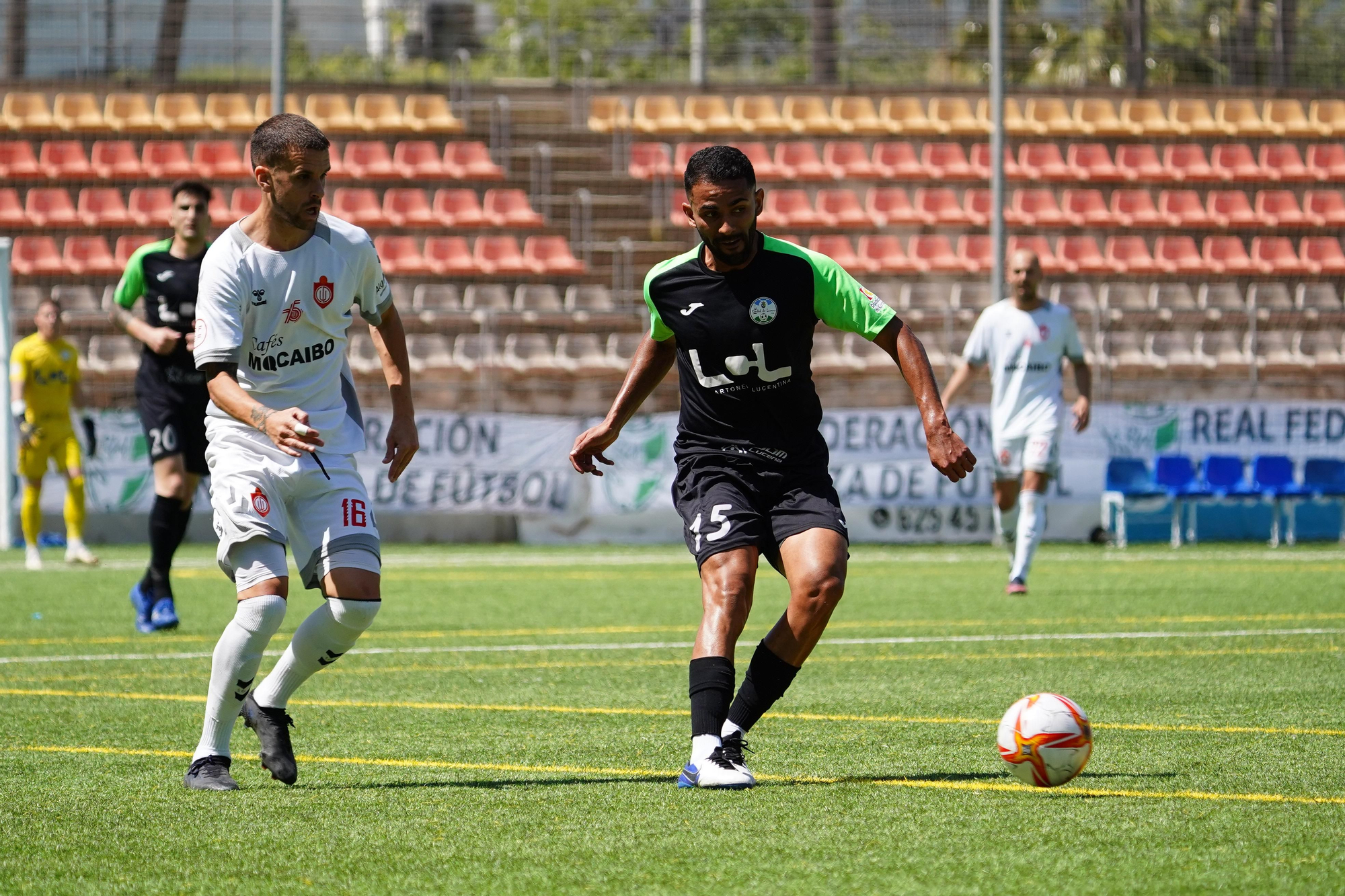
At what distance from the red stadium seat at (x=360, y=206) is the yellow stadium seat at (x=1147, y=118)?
1234 cm

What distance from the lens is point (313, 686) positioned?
8.14 m

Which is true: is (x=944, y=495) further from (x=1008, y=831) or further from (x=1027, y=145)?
(x=1008, y=831)

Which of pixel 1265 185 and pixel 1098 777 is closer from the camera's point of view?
pixel 1098 777

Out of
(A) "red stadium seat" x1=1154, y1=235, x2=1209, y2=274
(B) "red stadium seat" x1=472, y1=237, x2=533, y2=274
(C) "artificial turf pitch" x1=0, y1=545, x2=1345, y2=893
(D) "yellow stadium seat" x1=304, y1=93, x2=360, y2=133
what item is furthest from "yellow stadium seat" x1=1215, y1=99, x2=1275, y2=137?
(C) "artificial turf pitch" x1=0, y1=545, x2=1345, y2=893

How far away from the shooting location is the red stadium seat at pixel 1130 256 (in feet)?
87.3

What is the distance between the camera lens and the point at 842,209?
88.9 feet

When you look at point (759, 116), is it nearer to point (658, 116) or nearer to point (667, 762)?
point (658, 116)

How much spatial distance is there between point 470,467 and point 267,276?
1387 cm

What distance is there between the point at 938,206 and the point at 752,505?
22.2m

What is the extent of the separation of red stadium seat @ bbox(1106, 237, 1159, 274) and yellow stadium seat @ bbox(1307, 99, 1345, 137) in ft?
Answer: 15.5

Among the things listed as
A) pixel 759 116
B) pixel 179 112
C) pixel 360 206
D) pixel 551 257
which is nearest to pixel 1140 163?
pixel 759 116

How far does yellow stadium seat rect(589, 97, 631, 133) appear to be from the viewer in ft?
92.9

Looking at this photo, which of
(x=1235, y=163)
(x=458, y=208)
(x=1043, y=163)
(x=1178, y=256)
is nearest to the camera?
(x=458, y=208)

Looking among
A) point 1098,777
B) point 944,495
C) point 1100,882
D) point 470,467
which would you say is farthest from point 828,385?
point 1100,882
